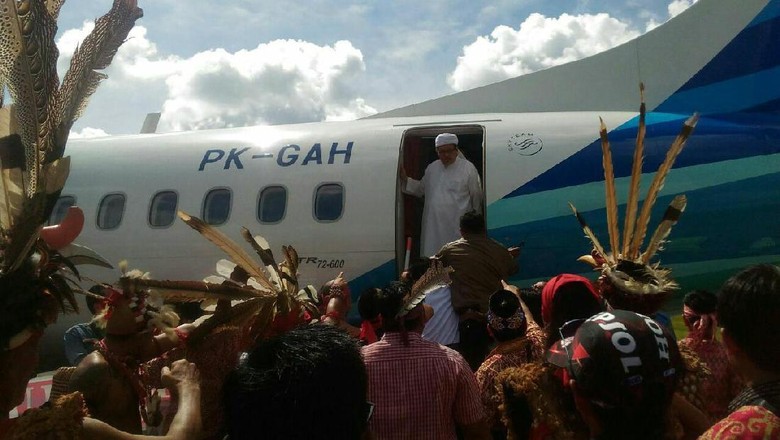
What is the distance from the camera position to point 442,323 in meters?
5.24

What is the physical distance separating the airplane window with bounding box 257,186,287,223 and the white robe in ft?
6.37

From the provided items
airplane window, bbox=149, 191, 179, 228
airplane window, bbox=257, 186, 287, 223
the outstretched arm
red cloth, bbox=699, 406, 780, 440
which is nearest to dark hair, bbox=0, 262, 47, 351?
the outstretched arm

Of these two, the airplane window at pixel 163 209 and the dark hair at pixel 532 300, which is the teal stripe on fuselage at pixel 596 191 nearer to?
the dark hair at pixel 532 300

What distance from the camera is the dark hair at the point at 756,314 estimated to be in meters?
1.92

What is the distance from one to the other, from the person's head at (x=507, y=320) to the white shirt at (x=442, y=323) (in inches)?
84.3

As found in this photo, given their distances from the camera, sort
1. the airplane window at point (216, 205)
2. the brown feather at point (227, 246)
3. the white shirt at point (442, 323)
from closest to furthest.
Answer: the brown feather at point (227, 246) < the white shirt at point (442, 323) < the airplane window at point (216, 205)

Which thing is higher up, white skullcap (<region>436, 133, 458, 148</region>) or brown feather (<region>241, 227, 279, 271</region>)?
white skullcap (<region>436, 133, 458, 148</region>)

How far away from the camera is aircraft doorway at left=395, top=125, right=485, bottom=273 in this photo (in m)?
7.54

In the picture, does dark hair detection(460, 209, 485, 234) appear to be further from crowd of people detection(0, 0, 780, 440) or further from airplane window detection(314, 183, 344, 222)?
airplane window detection(314, 183, 344, 222)

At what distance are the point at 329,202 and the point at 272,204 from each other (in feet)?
2.56

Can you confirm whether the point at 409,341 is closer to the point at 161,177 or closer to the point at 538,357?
the point at 538,357

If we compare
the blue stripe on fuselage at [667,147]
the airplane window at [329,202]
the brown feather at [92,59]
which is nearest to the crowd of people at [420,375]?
the brown feather at [92,59]

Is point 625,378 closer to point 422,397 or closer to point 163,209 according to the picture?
point 422,397

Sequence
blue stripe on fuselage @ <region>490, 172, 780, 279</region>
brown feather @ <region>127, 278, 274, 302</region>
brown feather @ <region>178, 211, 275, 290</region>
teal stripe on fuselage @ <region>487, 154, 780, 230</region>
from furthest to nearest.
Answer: teal stripe on fuselage @ <region>487, 154, 780, 230</region> → blue stripe on fuselage @ <region>490, 172, 780, 279</region> → brown feather @ <region>178, 211, 275, 290</region> → brown feather @ <region>127, 278, 274, 302</region>
